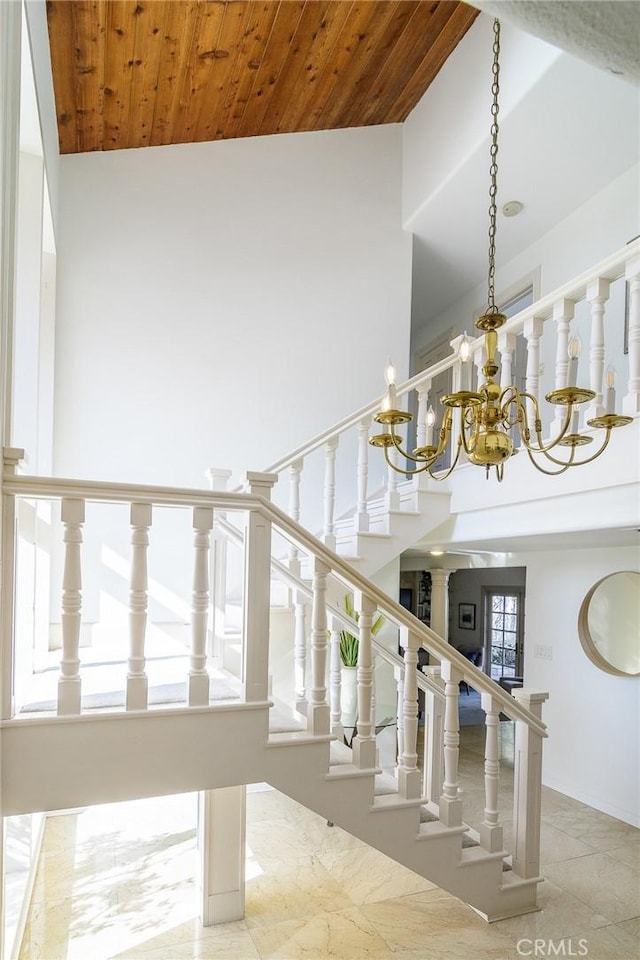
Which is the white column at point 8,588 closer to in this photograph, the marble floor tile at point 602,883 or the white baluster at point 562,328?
the white baluster at point 562,328

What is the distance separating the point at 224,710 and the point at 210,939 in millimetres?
1634

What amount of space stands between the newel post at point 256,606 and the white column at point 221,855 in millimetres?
1210

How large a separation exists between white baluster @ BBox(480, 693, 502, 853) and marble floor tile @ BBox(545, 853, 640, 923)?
93 centimetres

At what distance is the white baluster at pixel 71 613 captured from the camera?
203 cm

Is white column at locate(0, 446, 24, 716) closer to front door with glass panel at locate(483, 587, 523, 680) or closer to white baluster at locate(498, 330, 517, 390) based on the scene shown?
white baluster at locate(498, 330, 517, 390)

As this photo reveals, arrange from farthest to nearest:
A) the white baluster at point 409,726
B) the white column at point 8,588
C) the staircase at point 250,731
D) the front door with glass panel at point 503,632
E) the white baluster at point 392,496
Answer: the front door with glass panel at point 503,632 → the white baluster at point 392,496 → the white baluster at point 409,726 → the staircase at point 250,731 → the white column at point 8,588

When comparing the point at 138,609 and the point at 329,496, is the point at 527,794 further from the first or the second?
the point at 138,609

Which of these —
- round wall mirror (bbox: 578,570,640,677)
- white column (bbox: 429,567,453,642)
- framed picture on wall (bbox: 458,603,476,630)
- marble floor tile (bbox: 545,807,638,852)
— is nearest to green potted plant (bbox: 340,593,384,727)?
marble floor tile (bbox: 545,807,638,852)

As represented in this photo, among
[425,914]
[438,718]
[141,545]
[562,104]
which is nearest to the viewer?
[141,545]

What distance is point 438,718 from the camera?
11.7 feet

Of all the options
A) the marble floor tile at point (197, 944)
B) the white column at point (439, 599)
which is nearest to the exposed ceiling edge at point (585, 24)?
the marble floor tile at point (197, 944)

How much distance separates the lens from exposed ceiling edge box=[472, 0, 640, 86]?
501mm

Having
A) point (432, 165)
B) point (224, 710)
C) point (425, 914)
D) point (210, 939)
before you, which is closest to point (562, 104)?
point (432, 165)

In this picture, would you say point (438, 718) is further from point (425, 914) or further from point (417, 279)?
point (417, 279)
